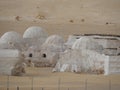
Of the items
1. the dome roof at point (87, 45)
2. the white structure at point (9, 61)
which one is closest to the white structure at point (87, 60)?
the dome roof at point (87, 45)

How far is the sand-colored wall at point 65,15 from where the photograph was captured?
217cm

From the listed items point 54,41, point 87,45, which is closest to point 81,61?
point 87,45

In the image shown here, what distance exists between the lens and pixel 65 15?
2.19m

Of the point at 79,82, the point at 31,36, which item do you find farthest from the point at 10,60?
the point at 31,36

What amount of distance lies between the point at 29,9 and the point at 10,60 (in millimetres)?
1188

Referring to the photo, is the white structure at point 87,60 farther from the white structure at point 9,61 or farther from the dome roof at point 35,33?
the dome roof at point 35,33

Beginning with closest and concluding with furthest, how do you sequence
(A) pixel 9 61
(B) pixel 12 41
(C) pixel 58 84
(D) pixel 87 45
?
(C) pixel 58 84 → (A) pixel 9 61 → (D) pixel 87 45 → (B) pixel 12 41

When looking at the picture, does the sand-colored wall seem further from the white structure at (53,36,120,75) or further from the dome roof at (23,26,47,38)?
the white structure at (53,36,120,75)

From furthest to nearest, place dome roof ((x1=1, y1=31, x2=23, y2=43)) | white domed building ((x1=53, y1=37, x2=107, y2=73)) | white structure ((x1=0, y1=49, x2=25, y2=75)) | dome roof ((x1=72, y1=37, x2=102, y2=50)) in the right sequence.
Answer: dome roof ((x1=1, y1=31, x2=23, y2=43)), dome roof ((x1=72, y1=37, x2=102, y2=50)), white domed building ((x1=53, y1=37, x2=107, y2=73)), white structure ((x1=0, y1=49, x2=25, y2=75))

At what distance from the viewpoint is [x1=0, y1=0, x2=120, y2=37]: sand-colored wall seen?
2.17 meters

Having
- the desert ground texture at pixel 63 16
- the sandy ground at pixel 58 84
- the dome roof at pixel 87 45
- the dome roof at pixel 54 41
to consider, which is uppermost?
the desert ground texture at pixel 63 16

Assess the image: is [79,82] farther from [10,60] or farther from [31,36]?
[31,36]

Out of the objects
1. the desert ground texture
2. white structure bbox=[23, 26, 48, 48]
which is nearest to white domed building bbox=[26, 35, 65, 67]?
white structure bbox=[23, 26, 48, 48]

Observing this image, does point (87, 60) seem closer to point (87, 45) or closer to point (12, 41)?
point (87, 45)
